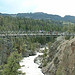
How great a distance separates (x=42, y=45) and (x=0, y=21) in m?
26.9

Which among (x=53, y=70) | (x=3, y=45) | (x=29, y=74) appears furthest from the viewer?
(x=3, y=45)

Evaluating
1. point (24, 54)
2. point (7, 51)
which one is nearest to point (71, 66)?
point (7, 51)

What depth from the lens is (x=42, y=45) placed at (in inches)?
3708

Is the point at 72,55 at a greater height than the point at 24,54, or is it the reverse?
the point at 72,55

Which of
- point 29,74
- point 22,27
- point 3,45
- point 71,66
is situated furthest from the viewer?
point 22,27

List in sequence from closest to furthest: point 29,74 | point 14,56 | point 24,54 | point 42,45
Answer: point 14,56 → point 29,74 → point 24,54 → point 42,45

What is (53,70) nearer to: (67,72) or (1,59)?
(67,72)

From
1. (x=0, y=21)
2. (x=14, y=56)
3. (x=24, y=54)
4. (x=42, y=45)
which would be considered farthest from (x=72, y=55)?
(x=0, y=21)

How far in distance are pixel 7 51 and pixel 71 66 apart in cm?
2099

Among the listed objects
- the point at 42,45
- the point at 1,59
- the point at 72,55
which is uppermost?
the point at 72,55

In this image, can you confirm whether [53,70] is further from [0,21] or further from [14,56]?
[0,21]

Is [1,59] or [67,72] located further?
[1,59]

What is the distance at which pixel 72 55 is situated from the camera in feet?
95.3

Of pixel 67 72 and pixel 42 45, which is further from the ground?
pixel 67 72
